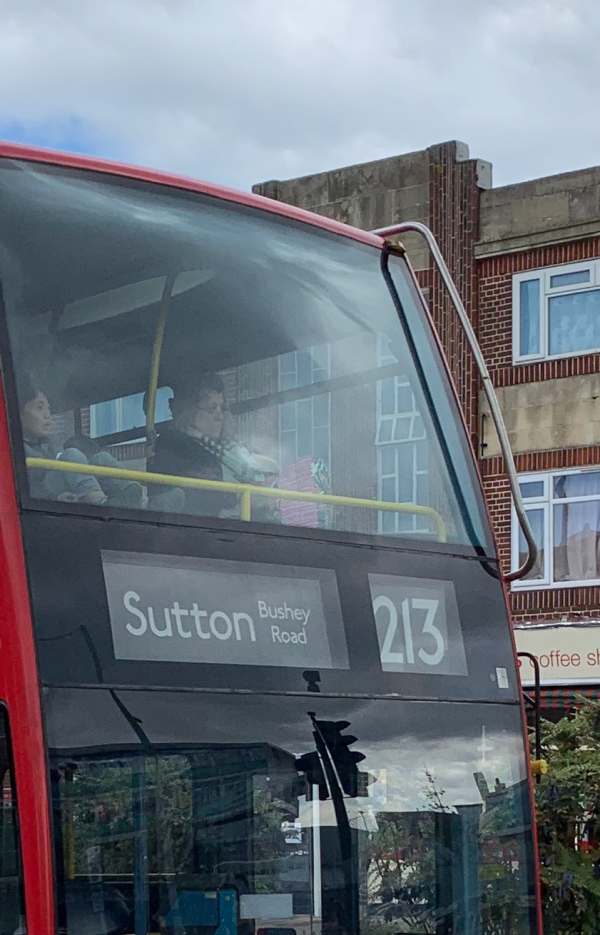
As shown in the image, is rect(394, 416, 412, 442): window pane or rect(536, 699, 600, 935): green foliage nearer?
rect(394, 416, 412, 442): window pane

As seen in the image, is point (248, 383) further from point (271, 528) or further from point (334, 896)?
point (334, 896)

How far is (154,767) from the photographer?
5.68 meters

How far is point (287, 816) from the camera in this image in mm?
6035

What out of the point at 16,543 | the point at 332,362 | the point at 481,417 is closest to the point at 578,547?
the point at 481,417

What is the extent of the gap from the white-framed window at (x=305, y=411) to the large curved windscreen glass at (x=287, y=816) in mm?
1075

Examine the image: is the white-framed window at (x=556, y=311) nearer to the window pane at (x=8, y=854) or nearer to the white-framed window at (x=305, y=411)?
the white-framed window at (x=305, y=411)

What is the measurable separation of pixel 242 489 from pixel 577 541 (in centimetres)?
1910

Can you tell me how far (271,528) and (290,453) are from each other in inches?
20.4

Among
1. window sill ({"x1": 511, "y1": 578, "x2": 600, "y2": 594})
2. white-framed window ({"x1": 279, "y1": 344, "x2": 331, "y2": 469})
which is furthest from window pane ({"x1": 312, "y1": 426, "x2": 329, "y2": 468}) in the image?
window sill ({"x1": 511, "y1": 578, "x2": 600, "y2": 594})

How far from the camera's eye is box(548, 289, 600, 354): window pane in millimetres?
25188

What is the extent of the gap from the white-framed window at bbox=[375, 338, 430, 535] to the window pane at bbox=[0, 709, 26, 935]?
1.93m

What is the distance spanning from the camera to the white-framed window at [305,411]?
6.79 metres

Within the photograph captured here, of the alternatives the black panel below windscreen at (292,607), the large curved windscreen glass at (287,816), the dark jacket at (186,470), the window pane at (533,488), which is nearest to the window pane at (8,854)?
the large curved windscreen glass at (287,816)

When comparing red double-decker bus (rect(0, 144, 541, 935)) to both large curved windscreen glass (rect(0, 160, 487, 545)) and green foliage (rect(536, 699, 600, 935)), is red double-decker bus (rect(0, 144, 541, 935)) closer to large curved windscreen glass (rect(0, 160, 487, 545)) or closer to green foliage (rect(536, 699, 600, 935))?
large curved windscreen glass (rect(0, 160, 487, 545))
